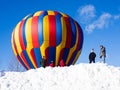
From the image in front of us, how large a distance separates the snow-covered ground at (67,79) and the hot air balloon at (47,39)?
34.5 ft

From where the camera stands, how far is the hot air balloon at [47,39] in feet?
125

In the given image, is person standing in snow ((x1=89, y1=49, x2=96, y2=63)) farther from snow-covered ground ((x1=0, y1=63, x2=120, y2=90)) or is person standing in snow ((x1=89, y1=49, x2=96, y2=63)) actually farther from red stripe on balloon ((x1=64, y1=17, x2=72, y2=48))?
red stripe on balloon ((x1=64, y1=17, x2=72, y2=48))

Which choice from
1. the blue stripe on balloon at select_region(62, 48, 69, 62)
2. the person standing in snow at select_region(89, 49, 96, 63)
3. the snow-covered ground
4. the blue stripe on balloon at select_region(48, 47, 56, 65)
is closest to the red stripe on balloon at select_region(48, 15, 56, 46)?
Result: the blue stripe on balloon at select_region(48, 47, 56, 65)

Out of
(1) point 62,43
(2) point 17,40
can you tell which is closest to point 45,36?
(1) point 62,43

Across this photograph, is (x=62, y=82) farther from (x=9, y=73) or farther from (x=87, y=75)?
(x=9, y=73)

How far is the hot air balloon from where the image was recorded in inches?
1495

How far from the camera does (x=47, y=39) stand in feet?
125

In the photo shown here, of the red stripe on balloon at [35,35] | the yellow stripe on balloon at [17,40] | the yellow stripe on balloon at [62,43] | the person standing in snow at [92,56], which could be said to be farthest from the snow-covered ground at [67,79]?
the yellow stripe on balloon at [17,40]

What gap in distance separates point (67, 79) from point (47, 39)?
1308 centimetres

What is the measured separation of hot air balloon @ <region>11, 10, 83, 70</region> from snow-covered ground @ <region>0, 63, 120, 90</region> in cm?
1051

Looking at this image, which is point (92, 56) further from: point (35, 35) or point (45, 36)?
point (35, 35)

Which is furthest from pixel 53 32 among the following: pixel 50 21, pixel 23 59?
pixel 23 59

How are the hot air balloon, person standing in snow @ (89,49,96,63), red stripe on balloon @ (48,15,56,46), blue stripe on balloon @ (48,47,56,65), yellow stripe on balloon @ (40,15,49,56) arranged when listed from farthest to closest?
1. red stripe on balloon @ (48,15,56,46)
2. the hot air balloon
3. yellow stripe on balloon @ (40,15,49,56)
4. blue stripe on balloon @ (48,47,56,65)
5. person standing in snow @ (89,49,96,63)

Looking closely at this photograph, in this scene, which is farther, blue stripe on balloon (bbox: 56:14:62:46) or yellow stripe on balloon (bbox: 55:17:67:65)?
blue stripe on balloon (bbox: 56:14:62:46)
